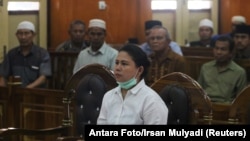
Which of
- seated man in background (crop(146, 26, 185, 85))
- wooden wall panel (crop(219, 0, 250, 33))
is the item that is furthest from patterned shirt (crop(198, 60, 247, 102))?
wooden wall panel (crop(219, 0, 250, 33))

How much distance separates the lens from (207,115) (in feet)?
10.4

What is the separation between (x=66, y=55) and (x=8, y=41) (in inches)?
42.2

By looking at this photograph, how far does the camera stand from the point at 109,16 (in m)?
8.02

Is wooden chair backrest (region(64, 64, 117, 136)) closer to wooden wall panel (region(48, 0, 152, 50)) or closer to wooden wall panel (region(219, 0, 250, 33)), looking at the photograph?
wooden wall panel (region(48, 0, 152, 50))

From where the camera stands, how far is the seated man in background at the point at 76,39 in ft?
20.7

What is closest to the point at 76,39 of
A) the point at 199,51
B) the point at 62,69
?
the point at 62,69

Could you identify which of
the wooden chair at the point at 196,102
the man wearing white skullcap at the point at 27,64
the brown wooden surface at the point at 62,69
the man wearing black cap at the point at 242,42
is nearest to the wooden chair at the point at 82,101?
the wooden chair at the point at 196,102

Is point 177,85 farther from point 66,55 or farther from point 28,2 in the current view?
point 28,2

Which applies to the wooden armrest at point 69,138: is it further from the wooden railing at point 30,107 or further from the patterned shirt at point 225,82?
the patterned shirt at point 225,82

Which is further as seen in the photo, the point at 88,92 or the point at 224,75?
the point at 224,75

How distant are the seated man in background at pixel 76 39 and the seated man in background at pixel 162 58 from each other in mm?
1683

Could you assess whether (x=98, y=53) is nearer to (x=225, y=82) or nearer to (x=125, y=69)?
(x=225, y=82)

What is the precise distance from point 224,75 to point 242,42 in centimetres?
120

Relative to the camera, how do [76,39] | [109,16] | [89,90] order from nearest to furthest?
[89,90] < [76,39] < [109,16]
